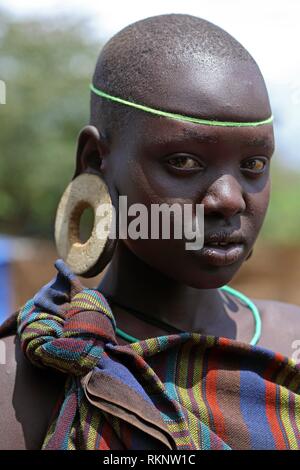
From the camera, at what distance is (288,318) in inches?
88.3

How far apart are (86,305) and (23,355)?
0.21m

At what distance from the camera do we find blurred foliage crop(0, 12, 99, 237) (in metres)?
13.4

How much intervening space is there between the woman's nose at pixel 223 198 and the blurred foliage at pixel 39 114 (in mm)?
11040

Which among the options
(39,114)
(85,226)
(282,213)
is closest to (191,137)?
(85,226)

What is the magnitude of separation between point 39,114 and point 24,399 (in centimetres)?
1229

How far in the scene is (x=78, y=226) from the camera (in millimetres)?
2156

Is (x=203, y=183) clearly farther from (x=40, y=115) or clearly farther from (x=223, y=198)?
(x=40, y=115)

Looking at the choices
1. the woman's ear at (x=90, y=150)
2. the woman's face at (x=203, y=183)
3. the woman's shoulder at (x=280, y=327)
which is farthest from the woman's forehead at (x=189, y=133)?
the woman's shoulder at (x=280, y=327)

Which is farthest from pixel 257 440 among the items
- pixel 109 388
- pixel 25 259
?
pixel 25 259

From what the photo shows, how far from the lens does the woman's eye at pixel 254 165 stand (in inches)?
74.8

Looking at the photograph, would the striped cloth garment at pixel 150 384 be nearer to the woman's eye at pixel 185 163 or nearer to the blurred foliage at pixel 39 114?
the woman's eye at pixel 185 163

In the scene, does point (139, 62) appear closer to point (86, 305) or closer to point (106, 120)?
point (106, 120)
